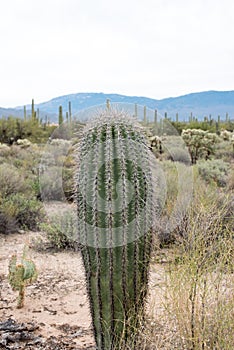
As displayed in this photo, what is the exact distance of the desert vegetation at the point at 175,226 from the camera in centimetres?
289

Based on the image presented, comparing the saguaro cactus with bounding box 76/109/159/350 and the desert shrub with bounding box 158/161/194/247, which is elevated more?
the saguaro cactus with bounding box 76/109/159/350

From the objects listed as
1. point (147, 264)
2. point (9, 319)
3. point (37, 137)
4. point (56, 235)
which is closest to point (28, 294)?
point (9, 319)

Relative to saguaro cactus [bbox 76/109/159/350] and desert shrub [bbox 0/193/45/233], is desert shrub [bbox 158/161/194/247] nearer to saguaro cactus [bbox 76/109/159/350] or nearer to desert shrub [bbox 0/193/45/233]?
desert shrub [bbox 0/193/45/233]

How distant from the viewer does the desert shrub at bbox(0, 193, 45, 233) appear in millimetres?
7016

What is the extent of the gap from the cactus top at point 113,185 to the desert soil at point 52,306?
478 mm

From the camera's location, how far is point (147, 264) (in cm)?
316

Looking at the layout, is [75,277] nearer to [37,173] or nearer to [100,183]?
[100,183]

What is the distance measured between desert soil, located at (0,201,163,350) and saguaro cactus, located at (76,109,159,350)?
0.23 metres

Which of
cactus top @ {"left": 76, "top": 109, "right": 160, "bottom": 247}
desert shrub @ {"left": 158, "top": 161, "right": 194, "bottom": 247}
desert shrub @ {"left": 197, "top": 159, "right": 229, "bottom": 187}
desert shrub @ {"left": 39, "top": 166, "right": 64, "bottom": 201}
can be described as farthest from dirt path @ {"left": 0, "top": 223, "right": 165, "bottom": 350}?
desert shrub @ {"left": 197, "top": 159, "right": 229, "bottom": 187}

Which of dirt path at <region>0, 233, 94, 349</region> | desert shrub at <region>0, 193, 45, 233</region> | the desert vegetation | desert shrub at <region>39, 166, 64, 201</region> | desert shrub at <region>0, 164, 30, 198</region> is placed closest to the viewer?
the desert vegetation

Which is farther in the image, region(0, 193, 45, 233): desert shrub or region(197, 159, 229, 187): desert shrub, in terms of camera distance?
region(197, 159, 229, 187): desert shrub

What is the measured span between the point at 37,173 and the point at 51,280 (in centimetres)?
599

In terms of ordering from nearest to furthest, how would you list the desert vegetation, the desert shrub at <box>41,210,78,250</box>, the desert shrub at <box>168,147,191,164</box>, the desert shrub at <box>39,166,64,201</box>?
1. the desert vegetation
2. the desert shrub at <box>41,210,78,250</box>
3. the desert shrub at <box>39,166,64,201</box>
4. the desert shrub at <box>168,147,191,164</box>

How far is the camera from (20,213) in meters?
7.36
